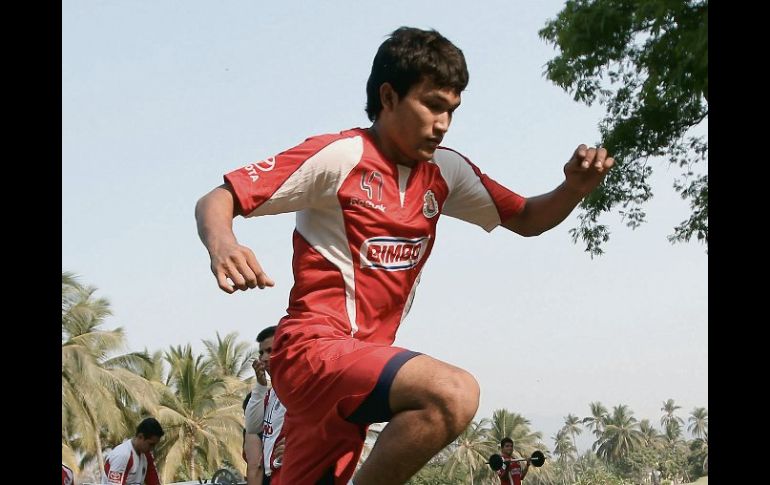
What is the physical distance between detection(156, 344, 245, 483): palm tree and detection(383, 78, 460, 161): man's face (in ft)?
121

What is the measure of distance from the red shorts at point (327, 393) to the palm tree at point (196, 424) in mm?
36691

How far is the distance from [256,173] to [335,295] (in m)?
0.50

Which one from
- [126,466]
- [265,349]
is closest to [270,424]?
[265,349]

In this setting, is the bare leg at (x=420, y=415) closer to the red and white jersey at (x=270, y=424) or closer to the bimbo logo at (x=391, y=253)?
the bimbo logo at (x=391, y=253)

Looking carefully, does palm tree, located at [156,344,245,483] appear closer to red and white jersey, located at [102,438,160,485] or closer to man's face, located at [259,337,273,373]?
red and white jersey, located at [102,438,160,485]

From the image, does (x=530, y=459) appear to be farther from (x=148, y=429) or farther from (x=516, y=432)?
(x=516, y=432)

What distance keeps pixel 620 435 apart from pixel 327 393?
84632mm

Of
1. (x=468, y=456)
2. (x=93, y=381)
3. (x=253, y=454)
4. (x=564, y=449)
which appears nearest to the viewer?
(x=253, y=454)

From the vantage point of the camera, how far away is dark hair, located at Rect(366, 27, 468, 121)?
12.1 ft

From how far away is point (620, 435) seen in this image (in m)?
84.5
